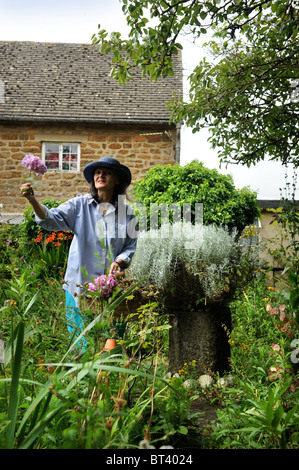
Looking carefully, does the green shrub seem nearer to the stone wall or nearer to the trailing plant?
the trailing plant

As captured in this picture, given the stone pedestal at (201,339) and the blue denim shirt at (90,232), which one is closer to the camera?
the blue denim shirt at (90,232)

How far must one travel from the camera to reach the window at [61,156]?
40.4ft

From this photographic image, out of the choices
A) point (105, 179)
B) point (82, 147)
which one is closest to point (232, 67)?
point (105, 179)

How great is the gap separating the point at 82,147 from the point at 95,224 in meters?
9.12

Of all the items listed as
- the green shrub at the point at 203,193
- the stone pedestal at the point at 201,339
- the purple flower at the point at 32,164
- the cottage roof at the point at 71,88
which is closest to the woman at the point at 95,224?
the purple flower at the point at 32,164

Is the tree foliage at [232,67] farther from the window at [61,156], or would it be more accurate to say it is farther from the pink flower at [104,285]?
the window at [61,156]

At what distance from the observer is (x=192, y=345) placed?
421cm

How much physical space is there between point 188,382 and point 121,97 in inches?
400

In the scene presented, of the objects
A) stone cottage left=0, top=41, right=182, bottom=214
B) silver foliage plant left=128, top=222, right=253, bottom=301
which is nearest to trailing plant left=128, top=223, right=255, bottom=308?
silver foliage plant left=128, top=222, right=253, bottom=301

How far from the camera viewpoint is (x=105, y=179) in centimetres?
368

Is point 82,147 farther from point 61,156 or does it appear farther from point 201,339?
point 201,339

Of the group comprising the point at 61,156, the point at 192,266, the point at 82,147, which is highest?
the point at 82,147

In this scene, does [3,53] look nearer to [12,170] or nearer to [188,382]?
[12,170]
